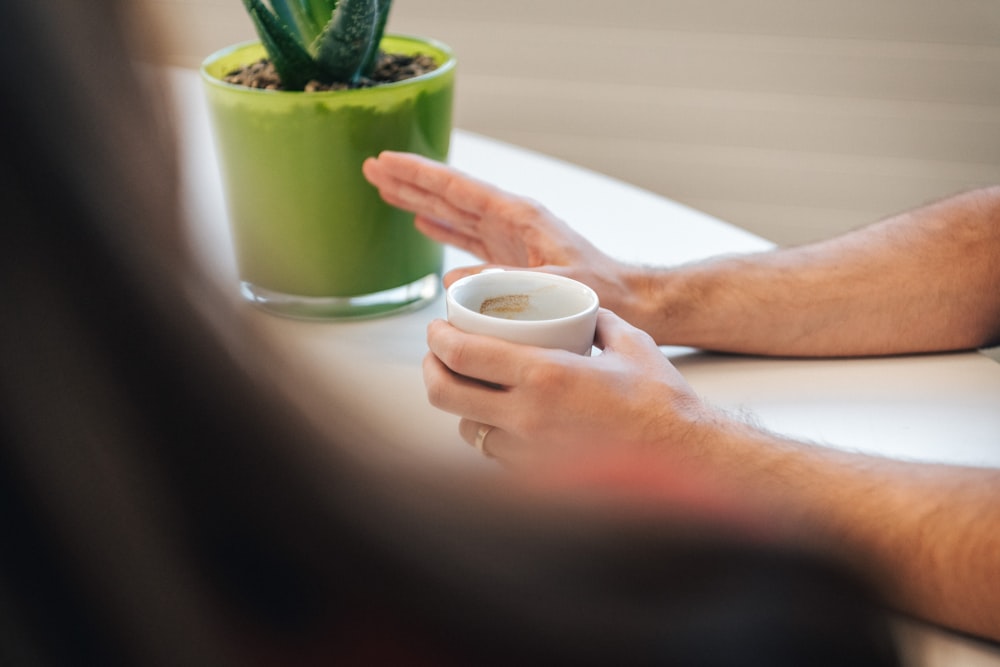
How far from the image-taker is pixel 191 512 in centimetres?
40

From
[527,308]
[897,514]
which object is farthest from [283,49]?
[897,514]

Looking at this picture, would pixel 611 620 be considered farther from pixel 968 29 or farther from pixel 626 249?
pixel 968 29

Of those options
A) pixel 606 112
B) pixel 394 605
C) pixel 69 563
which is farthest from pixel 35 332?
pixel 606 112

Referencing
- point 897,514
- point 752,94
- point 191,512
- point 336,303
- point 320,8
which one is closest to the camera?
point 191,512

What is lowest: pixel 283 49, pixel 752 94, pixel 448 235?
pixel 752 94

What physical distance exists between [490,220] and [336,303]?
0.57ft

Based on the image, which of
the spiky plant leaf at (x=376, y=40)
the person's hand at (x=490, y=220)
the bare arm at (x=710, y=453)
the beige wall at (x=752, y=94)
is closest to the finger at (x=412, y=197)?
the person's hand at (x=490, y=220)

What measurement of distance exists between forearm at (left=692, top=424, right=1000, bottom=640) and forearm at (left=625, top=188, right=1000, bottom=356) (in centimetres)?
22

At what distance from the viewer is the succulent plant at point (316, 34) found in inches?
32.4

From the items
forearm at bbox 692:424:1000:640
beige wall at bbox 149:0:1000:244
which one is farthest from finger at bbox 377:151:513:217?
beige wall at bbox 149:0:1000:244

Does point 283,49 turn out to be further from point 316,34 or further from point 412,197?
point 412,197

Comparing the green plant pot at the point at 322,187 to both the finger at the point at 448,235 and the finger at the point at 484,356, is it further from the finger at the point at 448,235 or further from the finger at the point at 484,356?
the finger at the point at 484,356

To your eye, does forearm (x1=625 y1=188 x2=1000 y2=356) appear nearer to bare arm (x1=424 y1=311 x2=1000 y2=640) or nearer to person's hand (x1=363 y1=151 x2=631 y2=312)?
person's hand (x1=363 y1=151 x2=631 y2=312)

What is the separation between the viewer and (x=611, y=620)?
0.49 meters
